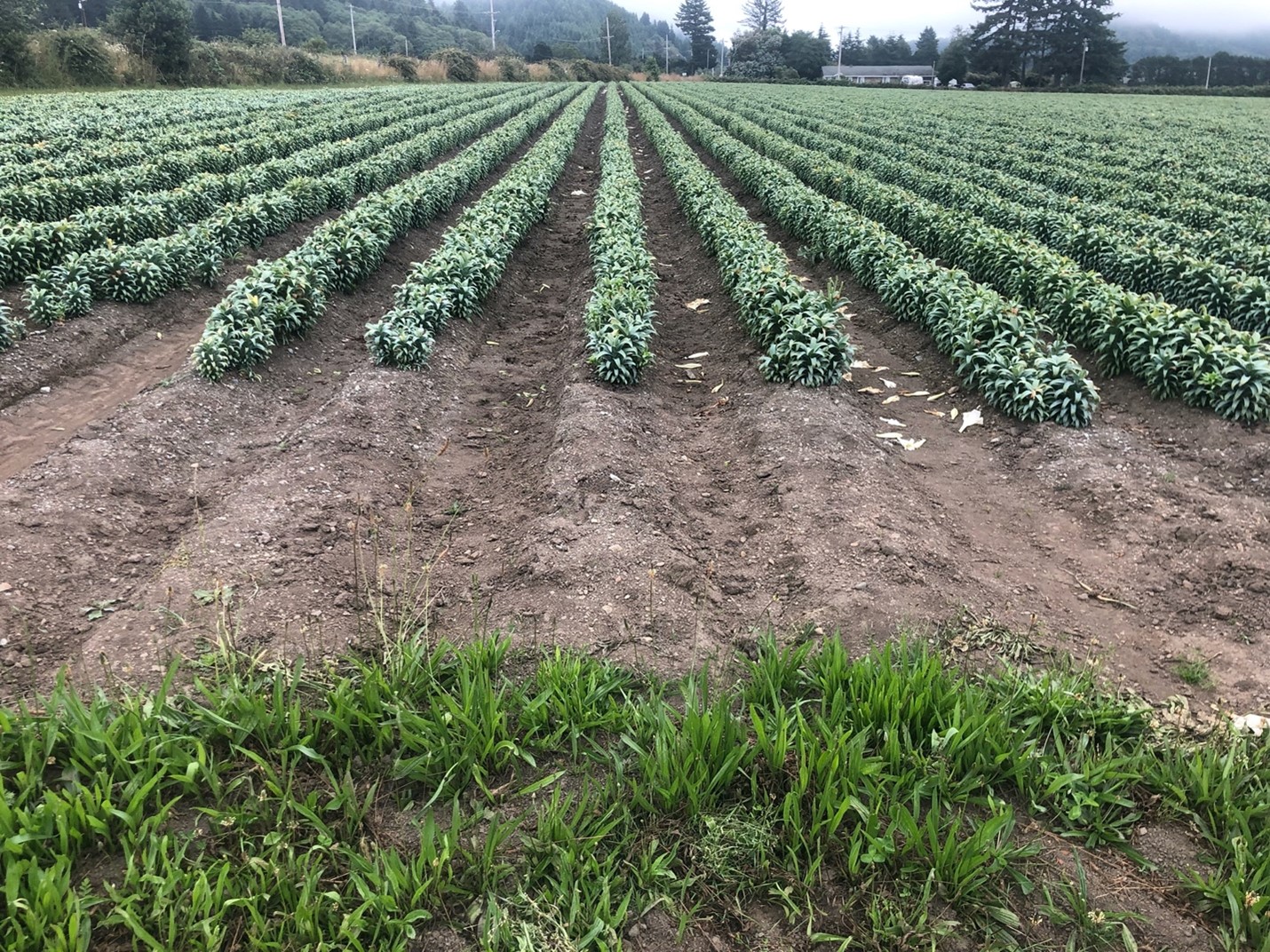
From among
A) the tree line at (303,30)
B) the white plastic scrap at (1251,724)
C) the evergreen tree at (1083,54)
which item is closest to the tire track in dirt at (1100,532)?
the white plastic scrap at (1251,724)

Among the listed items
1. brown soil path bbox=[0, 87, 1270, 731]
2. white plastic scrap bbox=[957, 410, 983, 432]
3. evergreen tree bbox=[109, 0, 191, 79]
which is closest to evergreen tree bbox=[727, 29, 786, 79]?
evergreen tree bbox=[109, 0, 191, 79]

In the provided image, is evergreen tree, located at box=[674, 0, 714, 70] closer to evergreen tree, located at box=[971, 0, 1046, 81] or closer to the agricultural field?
evergreen tree, located at box=[971, 0, 1046, 81]

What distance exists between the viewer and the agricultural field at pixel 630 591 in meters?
2.57

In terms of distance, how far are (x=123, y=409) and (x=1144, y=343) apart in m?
9.44

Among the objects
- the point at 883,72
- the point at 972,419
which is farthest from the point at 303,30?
the point at 972,419

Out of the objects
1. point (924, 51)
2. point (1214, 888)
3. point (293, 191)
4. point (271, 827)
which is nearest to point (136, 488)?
point (271, 827)

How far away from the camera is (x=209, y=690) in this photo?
3.18m

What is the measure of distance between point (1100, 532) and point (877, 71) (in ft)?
357

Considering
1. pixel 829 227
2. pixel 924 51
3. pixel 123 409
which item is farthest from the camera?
pixel 924 51

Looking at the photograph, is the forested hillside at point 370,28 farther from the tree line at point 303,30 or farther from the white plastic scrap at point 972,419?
the white plastic scrap at point 972,419

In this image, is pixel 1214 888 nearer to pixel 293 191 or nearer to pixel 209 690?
pixel 209 690

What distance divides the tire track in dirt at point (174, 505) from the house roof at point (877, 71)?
10212 centimetres

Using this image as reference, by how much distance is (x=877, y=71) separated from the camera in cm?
9569

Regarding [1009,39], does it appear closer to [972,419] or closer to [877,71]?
[877,71]
